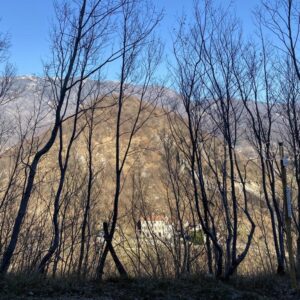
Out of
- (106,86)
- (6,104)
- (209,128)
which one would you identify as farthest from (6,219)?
(209,128)

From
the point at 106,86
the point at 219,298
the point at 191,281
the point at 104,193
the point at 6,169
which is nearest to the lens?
the point at 219,298

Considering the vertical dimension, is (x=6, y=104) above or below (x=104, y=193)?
below

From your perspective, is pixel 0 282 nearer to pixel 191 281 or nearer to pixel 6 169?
pixel 191 281

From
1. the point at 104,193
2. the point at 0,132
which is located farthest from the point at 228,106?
the point at 104,193

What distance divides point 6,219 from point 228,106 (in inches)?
385

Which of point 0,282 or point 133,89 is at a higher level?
point 133,89

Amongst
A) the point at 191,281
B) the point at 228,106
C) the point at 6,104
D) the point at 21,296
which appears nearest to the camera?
the point at 21,296

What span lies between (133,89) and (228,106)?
2.44 meters

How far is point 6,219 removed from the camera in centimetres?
1421

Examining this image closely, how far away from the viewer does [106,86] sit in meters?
9.99

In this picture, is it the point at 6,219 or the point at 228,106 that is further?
the point at 6,219

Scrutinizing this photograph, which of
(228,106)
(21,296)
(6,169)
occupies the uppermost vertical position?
(6,169)

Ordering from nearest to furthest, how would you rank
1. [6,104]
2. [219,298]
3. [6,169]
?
[219,298], [6,104], [6,169]

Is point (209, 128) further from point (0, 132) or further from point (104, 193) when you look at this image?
point (104, 193)
